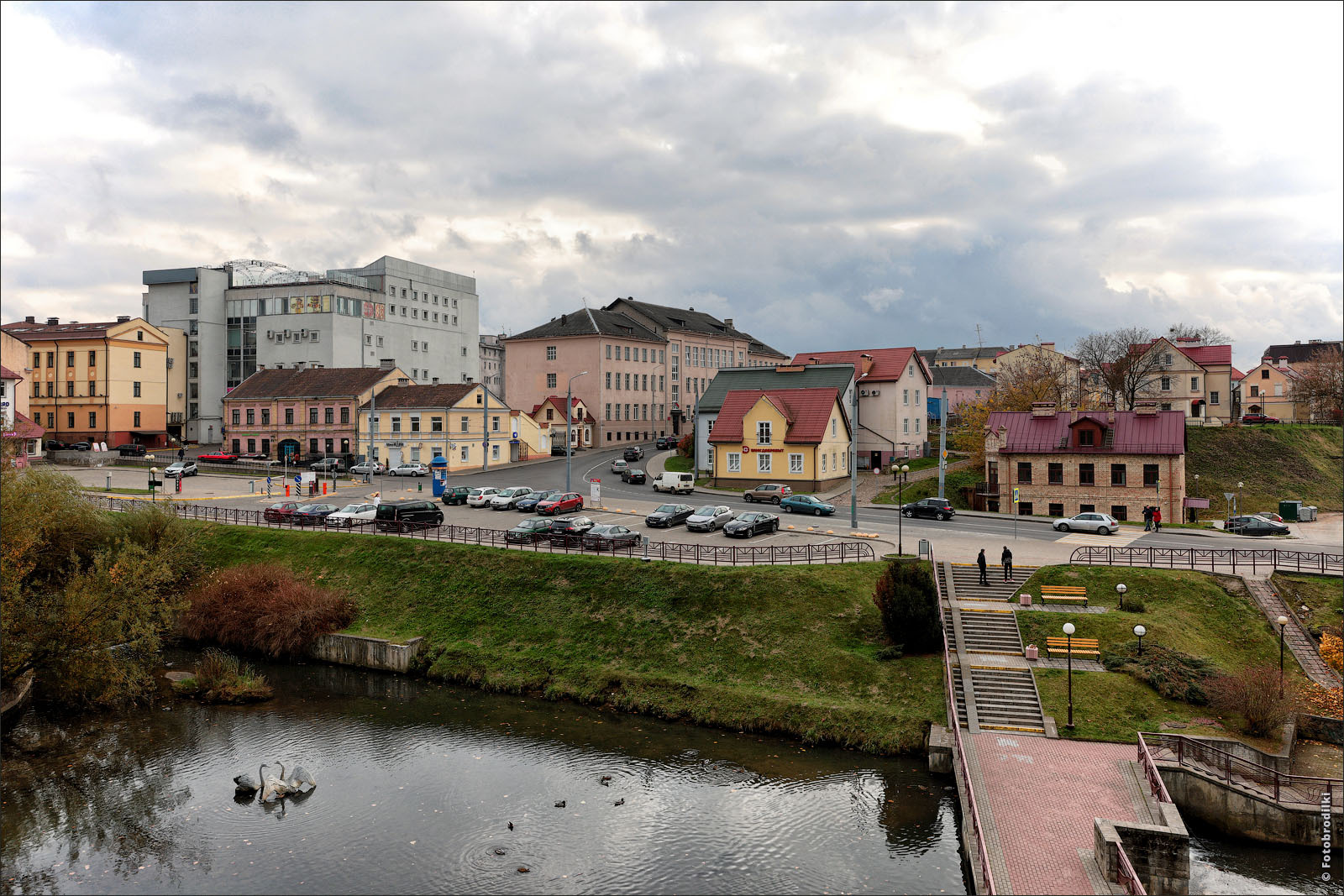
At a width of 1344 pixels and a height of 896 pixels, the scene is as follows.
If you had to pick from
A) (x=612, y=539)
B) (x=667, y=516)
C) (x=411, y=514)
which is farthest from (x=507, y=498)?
(x=612, y=539)

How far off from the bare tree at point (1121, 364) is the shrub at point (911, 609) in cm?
6014

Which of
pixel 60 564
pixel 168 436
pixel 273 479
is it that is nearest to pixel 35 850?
pixel 60 564

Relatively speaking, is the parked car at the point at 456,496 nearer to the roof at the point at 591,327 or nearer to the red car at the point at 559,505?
the red car at the point at 559,505

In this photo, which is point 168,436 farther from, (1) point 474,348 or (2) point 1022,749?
(2) point 1022,749

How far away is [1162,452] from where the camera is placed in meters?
55.8

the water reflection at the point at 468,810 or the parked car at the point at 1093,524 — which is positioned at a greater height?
the parked car at the point at 1093,524

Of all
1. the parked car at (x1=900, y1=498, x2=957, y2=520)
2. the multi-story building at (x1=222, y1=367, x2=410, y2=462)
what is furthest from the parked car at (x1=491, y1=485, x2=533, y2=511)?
the multi-story building at (x1=222, y1=367, x2=410, y2=462)

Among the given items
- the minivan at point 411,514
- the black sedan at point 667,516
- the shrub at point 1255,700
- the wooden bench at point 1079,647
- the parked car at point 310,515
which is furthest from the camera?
the parked car at point 310,515

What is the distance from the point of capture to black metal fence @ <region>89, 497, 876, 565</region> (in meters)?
39.5

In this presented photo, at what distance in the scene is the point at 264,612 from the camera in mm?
39531

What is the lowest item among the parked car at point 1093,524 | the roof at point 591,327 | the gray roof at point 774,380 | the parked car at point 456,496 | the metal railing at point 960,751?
the metal railing at point 960,751

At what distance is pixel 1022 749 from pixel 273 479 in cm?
6011

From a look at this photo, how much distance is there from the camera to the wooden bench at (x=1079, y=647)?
30.9 m

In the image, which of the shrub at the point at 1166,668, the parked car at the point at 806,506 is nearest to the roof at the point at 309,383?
the parked car at the point at 806,506
